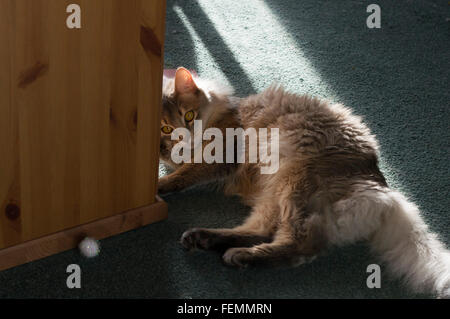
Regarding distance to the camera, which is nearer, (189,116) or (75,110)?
(75,110)

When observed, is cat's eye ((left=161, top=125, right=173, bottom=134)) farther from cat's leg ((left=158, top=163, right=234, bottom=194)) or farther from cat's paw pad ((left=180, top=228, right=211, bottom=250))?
cat's paw pad ((left=180, top=228, right=211, bottom=250))

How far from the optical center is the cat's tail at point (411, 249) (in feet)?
5.43

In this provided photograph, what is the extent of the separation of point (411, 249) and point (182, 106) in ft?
2.90

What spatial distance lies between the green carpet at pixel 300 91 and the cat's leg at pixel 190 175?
0.05m

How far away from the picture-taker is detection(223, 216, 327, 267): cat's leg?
1.70 m

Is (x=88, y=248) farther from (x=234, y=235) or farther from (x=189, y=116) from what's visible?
(x=189, y=116)

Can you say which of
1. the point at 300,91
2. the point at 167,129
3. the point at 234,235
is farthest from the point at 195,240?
the point at 300,91

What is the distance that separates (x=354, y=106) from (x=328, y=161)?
0.81 meters

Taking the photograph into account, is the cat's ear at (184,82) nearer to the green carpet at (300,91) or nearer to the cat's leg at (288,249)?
the green carpet at (300,91)

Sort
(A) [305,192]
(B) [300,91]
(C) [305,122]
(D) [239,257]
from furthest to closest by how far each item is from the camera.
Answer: (B) [300,91], (C) [305,122], (A) [305,192], (D) [239,257]

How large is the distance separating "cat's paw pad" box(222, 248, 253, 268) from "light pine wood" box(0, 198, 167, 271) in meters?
0.31

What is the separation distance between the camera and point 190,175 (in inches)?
81.3

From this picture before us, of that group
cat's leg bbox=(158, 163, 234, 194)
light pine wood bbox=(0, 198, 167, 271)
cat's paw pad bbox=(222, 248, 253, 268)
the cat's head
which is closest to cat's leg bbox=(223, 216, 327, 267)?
cat's paw pad bbox=(222, 248, 253, 268)
